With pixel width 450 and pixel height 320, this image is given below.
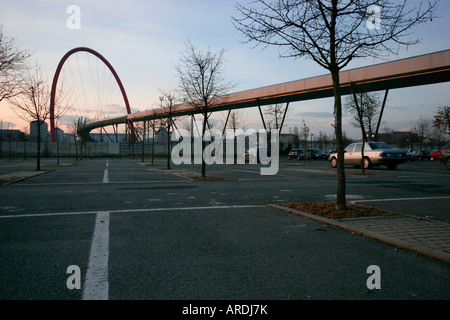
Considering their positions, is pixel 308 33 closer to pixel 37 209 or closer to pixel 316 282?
pixel 316 282

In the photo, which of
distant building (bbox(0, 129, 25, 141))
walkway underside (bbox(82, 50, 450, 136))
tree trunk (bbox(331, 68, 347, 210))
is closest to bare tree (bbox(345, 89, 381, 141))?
walkway underside (bbox(82, 50, 450, 136))

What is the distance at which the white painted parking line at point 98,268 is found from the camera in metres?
3.26

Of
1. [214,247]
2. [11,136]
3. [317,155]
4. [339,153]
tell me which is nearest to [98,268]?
[214,247]

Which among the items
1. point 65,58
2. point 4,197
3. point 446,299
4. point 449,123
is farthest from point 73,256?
point 65,58

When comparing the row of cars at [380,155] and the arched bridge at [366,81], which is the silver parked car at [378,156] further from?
the arched bridge at [366,81]

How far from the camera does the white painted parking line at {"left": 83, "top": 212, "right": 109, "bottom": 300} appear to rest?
10.7ft

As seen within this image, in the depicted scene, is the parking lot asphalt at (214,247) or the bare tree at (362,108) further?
the bare tree at (362,108)

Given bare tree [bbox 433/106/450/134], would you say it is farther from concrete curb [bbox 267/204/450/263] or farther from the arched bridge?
concrete curb [bbox 267/204/450/263]

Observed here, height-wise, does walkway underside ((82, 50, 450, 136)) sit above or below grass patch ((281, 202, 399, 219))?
above

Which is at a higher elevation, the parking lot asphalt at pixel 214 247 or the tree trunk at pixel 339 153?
the tree trunk at pixel 339 153

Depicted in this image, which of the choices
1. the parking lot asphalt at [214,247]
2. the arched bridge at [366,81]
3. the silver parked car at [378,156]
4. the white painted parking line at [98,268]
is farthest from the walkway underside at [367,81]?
the white painted parking line at [98,268]

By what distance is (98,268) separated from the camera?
394cm

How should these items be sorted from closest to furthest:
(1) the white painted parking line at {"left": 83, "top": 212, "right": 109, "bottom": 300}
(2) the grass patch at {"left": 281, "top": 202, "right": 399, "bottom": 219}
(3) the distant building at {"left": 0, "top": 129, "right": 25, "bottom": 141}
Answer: (1) the white painted parking line at {"left": 83, "top": 212, "right": 109, "bottom": 300}, (2) the grass patch at {"left": 281, "top": 202, "right": 399, "bottom": 219}, (3) the distant building at {"left": 0, "top": 129, "right": 25, "bottom": 141}

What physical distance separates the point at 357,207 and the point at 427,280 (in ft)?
13.6
